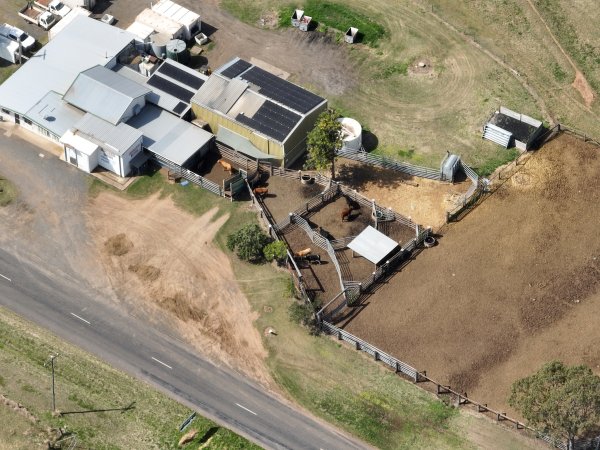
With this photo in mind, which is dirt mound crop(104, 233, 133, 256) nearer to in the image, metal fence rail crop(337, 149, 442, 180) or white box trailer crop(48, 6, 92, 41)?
metal fence rail crop(337, 149, 442, 180)

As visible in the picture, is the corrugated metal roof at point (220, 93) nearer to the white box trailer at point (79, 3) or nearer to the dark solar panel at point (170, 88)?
the dark solar panel at point (170, 88)

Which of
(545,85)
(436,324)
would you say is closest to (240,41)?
(545,85)

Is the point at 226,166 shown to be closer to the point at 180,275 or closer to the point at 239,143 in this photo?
the point at 239,143

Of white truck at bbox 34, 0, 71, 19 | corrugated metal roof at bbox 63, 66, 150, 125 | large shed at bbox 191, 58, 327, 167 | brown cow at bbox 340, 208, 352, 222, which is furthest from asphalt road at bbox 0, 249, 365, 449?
white truck at bbox 34, 0, 71, 19

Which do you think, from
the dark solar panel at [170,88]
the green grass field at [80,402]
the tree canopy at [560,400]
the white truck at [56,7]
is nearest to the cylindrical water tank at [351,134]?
the dark solar panel at [170,88]

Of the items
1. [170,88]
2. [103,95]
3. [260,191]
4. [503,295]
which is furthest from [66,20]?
[503,295]

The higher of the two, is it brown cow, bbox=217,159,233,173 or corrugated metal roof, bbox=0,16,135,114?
corrugated metal roof, bbox=0,16,135,114
